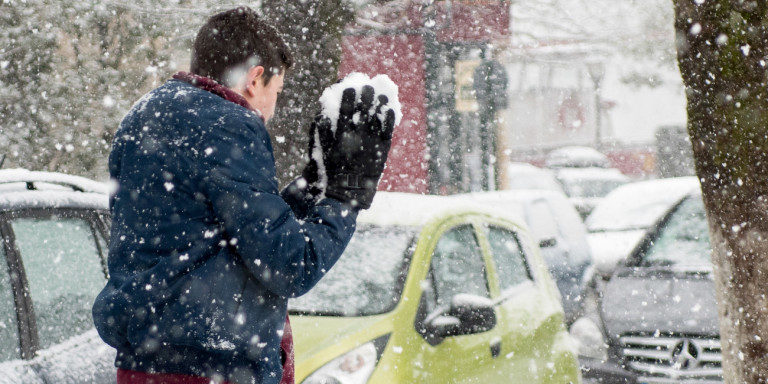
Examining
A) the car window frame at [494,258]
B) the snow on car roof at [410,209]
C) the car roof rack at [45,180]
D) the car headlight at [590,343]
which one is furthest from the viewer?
the car headlight at [590,343]

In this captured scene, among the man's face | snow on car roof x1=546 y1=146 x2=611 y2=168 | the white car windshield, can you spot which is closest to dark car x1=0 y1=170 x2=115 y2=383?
the man's face

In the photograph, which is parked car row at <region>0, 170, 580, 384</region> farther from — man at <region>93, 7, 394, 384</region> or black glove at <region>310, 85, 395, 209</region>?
black glove at <region>310, 85, 395, 209</region>

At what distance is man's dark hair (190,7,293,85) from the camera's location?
7.54 feet

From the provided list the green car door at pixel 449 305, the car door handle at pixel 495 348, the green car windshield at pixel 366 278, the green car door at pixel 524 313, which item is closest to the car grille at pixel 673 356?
the green car door at pixel 524 313

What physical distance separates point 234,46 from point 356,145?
0.39m

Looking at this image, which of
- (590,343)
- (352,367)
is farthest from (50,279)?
(590,343)

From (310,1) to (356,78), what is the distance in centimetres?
402

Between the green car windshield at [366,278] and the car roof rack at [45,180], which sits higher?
the car roof rack at [45,180]

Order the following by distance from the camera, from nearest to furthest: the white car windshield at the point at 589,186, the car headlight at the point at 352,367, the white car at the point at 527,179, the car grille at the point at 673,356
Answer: the car headlight at the point at 352,367
the car grille at the point at 673,356
the white car at the point at 527,179
the white car windshield at the point at 589,186

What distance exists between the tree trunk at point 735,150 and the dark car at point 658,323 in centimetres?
267

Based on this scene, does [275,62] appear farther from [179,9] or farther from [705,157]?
[179,9]

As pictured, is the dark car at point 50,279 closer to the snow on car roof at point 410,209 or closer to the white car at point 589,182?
the snow on car roof at point 410,209

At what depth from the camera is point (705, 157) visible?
10.6 ft

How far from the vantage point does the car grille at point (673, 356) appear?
5746mm
